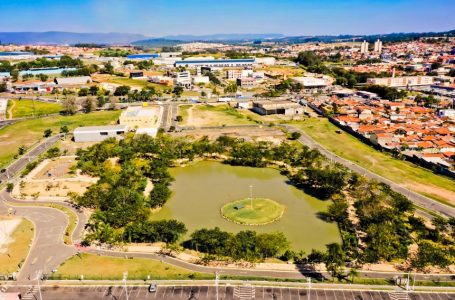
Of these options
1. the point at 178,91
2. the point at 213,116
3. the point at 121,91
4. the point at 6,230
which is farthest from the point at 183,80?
the point at 6,230

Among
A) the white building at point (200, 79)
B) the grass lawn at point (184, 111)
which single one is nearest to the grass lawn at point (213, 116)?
the grass lawn at point (184, 111)

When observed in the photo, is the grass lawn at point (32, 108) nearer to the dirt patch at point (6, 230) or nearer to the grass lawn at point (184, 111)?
the grass lawn at point (184, 111)

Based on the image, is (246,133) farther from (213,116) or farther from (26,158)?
(26,158)

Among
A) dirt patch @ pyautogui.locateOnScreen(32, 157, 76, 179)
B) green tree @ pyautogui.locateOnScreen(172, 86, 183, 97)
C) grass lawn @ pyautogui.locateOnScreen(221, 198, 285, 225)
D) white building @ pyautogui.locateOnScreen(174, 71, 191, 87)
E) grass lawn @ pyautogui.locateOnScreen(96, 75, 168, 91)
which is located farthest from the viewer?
white building @ pyautogui.locateOnScreen(174, 71, 191, 87)

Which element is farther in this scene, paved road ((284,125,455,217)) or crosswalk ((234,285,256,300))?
paved road ((284,125,455,217))

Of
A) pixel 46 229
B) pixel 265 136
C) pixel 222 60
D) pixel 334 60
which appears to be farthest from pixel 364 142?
pixel 334 60

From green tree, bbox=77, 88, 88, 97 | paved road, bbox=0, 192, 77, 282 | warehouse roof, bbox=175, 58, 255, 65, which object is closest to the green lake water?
paved road, bbox=0, 192, 77, 282

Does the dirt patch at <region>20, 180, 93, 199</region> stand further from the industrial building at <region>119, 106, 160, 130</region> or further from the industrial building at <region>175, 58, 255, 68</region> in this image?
the industrial building at <region>175, 58, 255, 68</region>
